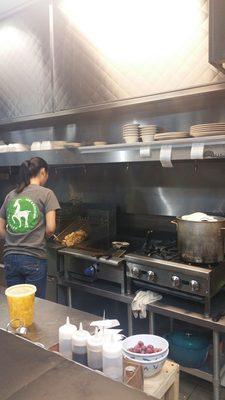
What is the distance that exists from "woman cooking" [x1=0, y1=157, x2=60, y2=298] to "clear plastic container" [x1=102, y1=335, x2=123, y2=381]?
1226 millimetres

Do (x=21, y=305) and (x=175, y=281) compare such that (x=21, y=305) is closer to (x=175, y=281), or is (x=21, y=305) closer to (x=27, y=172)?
(x=175, y=281)

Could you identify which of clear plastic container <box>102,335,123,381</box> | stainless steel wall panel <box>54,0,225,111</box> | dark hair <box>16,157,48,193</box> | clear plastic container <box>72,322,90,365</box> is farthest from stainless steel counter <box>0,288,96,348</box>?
stainless steel wall panel <box>54,0,225,111</box>

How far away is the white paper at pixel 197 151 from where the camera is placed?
177cm

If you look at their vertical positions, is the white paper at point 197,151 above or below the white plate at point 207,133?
below

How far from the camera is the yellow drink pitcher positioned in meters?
1.17

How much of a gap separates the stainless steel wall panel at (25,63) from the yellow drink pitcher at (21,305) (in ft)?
5.84

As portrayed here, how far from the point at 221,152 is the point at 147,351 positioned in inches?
43.5

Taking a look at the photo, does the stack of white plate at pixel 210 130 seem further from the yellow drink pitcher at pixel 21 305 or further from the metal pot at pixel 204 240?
the yellow drink pitcher at pixel 21 305

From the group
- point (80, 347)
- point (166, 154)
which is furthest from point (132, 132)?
point (80, 347)

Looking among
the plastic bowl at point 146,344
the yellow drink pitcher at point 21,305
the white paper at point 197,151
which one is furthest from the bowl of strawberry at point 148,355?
the white paper at point 197,151

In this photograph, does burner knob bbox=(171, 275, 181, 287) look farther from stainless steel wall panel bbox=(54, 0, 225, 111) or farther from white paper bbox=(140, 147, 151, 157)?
stainless steel wall panel bbox=(54, 0, 225, 111)

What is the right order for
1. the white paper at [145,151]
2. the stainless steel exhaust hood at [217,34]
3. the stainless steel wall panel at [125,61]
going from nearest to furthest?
the stainless steel exhaust hood at [217,34] → the stainless steel wall panel at [125,61] → the white paper at [145,151]

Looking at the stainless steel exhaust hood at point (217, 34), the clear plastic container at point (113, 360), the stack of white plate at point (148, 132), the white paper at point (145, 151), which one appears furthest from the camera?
the stack of white plate at point (148, 132)

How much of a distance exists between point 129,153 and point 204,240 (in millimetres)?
706
